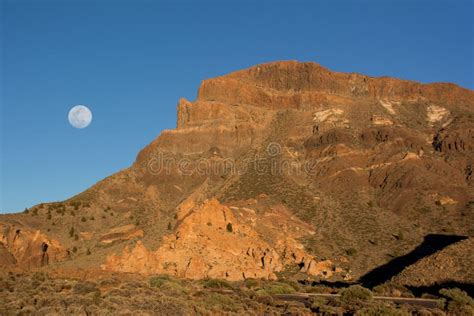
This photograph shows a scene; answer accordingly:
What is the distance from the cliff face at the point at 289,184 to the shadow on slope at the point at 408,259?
160cm

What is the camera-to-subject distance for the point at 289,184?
85750 mm

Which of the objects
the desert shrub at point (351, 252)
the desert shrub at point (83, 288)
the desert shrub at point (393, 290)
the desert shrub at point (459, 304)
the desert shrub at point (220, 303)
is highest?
the desert shrub at point (351, 252)

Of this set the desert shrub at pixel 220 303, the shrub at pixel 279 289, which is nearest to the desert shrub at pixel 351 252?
the shrub at pixel 279 289

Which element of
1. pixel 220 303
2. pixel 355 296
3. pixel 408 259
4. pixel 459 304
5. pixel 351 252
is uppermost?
pixel 351 252

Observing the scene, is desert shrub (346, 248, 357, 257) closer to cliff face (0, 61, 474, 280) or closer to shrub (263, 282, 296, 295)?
cliff face (0, 61, 474, 280)

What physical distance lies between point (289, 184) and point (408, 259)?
25.8m

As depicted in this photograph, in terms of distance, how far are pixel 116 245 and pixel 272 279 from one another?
69.5 feet

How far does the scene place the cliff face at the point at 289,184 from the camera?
64875 millimetres

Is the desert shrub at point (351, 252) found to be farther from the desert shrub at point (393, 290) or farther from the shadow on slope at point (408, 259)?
the desert shrub at point (393, 290)

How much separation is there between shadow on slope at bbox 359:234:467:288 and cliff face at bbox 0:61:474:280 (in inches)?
63.2

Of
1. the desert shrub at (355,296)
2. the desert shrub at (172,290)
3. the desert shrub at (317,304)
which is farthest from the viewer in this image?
the desert shrub at (172,290)

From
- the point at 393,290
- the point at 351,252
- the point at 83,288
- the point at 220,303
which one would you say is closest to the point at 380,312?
the point at 220,303

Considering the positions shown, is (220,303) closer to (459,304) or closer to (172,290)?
(172,290)

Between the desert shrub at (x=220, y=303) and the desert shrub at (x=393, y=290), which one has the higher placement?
the desert shrub at (x=220, y=303)
